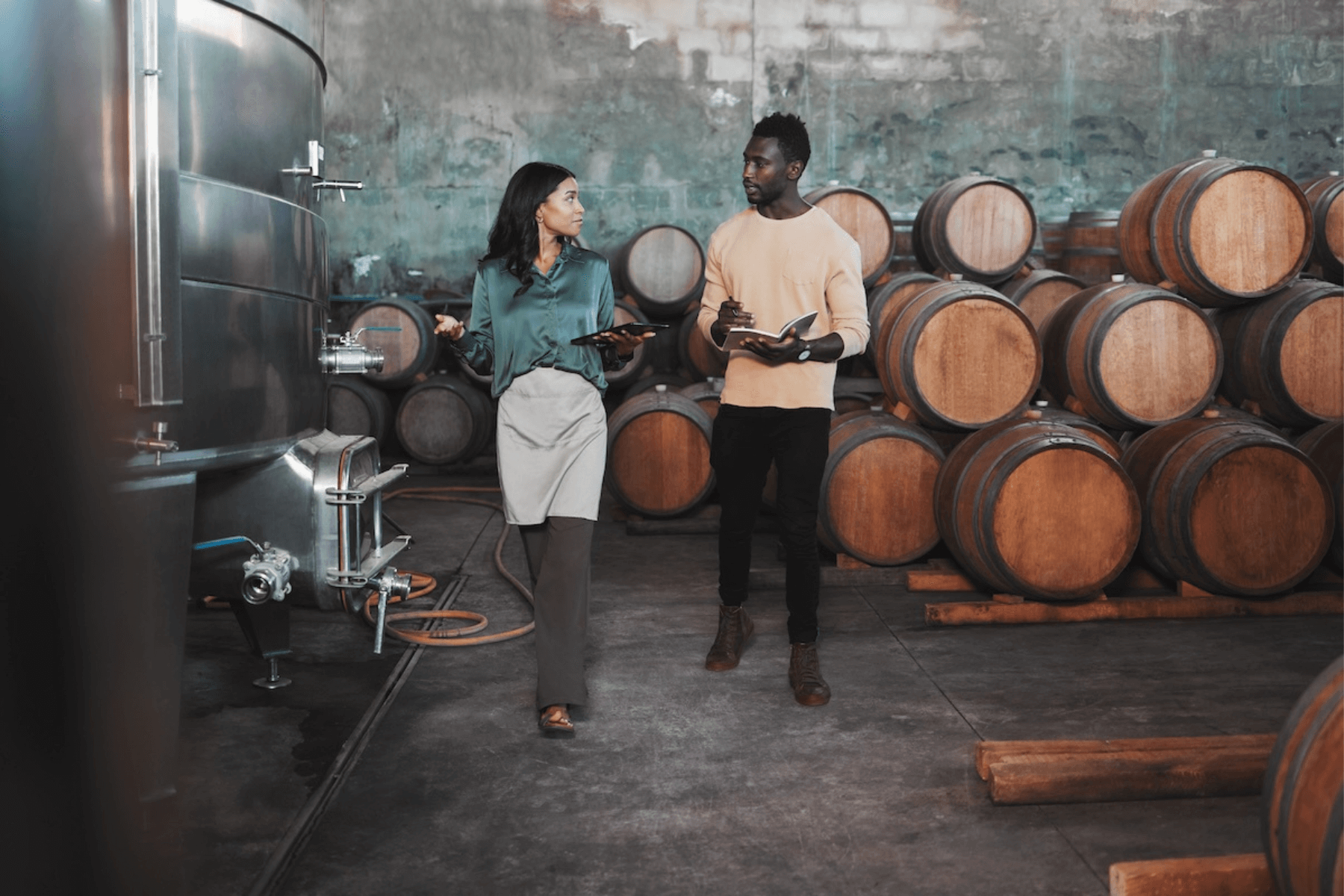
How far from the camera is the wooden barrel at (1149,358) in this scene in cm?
485

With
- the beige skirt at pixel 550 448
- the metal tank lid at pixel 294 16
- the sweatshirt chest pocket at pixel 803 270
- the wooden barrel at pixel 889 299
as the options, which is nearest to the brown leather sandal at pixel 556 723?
the beige skirt at pixel 550 448

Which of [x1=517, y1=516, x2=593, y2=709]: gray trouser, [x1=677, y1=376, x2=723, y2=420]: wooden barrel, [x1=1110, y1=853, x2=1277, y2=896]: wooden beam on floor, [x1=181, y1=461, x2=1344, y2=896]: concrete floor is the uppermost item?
[x1=677, y1=376, x2=723, y2=420]: wooden barrel

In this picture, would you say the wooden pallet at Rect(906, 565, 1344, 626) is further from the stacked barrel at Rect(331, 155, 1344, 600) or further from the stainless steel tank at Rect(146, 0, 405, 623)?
the stainless steel tank at Rect(146, 0, 405, 623)

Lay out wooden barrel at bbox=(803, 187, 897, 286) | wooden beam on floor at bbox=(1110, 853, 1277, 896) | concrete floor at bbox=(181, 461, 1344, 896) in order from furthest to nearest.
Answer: wooden barrel at bbox=(803, 187, 897, 286) → concrete floor at bbox=(181, 461, 1344, 896) → wooden beam on floor at bbox=(1110, 853, 1277, 896)

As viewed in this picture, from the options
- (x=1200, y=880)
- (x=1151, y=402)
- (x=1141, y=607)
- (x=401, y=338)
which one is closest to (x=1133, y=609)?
(x=1141, y=607)

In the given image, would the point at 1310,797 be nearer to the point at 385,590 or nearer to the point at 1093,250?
the point at 385,590

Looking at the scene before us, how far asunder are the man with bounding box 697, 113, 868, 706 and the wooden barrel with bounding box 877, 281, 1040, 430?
54.8 inches

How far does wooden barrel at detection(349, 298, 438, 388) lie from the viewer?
8.42 metres

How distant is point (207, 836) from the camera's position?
→ 8.09 feet

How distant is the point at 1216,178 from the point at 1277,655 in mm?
2145

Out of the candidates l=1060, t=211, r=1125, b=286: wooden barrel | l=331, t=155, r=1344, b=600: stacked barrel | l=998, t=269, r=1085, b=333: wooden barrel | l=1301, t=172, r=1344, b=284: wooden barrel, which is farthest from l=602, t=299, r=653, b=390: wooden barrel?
l=1301, t=172, r=1344, b=284: wooden barrel

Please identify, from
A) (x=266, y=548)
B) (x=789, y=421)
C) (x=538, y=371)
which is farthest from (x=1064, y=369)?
(x=266, y=548)

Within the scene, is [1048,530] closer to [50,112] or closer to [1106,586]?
[1106,586]

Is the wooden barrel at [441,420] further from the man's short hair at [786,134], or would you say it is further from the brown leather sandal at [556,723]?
the brown leather sandal at [556,723]
